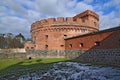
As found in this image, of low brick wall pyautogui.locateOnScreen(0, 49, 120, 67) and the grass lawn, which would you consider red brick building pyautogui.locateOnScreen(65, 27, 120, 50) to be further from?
the grass lawn

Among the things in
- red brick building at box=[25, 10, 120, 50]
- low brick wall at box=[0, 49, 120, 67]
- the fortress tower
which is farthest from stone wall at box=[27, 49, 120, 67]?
the fortress tower

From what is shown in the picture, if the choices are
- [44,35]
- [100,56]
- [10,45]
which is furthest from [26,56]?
[10,45]

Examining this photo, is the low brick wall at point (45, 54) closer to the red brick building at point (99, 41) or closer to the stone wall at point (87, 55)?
the stone wall at point (87, 55)

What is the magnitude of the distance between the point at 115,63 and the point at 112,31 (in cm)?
259

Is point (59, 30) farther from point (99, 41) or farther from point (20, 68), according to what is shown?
point (20, 68)

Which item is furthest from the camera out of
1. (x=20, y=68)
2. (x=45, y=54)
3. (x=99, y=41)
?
(x=45, y=54)

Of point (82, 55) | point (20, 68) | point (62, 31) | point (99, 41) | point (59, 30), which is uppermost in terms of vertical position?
point (59, 30)

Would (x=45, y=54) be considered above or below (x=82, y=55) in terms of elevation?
above

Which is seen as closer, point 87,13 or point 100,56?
point 100,56

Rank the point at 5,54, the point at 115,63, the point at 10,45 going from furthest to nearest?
the point at 10,45 < the point at 5,54 < the point at 115,63

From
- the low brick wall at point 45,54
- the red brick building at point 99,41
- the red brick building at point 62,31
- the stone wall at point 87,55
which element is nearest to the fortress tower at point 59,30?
the red brick building at point 62,31

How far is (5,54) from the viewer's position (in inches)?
872

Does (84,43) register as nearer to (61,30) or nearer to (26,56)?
(61,30)

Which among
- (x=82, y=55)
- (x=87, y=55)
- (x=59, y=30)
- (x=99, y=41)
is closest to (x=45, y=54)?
(x=59, y=30)
